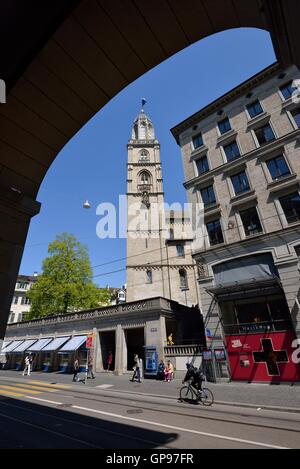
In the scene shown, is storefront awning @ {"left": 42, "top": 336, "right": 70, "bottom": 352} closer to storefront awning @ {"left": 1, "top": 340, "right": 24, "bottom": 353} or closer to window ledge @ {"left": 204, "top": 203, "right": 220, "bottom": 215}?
storefront awning @ {"left": 1, "top": 340, "right": 24, "bottom": 353}

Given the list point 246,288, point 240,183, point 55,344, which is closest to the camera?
point 246,288

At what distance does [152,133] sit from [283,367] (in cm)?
5331

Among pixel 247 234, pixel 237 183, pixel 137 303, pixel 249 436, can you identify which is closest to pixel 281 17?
pixel 249 436

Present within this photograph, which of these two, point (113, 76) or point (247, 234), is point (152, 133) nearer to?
point (247, 234)

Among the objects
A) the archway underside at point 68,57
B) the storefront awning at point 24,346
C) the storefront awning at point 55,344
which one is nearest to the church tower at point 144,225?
the storefront awning at point 55,344

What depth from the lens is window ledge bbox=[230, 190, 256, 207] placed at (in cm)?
1934

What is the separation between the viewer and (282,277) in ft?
53.8

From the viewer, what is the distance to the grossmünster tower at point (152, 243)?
35500mm

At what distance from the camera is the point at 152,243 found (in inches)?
1538

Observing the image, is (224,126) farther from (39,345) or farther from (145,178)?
(39,345)

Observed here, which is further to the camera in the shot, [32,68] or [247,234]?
[247,234]

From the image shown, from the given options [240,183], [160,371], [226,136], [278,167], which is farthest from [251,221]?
[160,371]

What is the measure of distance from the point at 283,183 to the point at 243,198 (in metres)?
2.96

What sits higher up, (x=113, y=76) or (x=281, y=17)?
(x=113, y=76)
